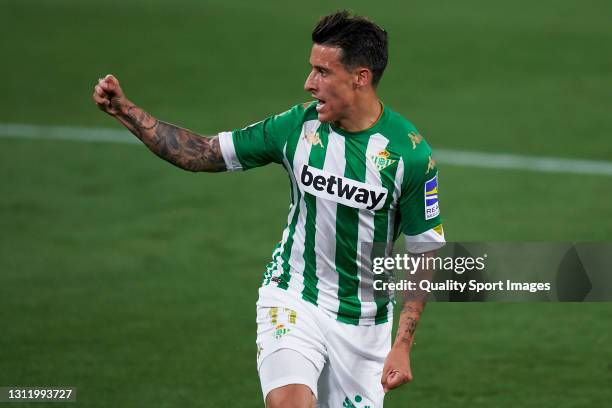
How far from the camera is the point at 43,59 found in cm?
1834

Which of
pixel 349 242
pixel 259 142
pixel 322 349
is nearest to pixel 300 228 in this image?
pixel 349 242

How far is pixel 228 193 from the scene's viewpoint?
43.2 ft

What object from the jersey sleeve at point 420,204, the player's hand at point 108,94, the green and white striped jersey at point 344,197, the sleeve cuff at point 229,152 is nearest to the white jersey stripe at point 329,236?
the green and white striped jersey at point 344,197

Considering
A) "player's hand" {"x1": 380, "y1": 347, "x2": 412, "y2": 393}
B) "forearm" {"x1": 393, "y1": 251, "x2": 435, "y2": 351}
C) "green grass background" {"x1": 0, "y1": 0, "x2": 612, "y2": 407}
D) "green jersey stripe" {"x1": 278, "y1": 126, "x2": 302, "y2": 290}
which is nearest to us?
"player's hand" {"x1": 380, "y1": 347, "x2": 412, "y2": 393}

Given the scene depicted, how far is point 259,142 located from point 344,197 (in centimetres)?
55

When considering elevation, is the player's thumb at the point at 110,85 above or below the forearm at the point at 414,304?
above

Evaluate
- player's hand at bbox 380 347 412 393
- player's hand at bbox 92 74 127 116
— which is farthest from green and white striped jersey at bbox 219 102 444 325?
player's hand at bbox 92 74 127 116

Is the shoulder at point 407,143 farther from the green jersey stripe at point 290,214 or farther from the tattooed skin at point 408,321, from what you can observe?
the tattooed skin at point 408,321

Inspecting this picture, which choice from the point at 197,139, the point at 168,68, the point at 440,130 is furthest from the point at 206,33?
the point at 197,139

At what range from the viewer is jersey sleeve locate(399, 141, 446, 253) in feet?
21.8

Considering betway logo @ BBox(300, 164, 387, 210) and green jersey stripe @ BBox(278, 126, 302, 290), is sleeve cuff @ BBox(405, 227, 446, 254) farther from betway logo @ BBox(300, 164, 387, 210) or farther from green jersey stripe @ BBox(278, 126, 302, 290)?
green jersey stripe @ BBox(278, 126, 302, 290)

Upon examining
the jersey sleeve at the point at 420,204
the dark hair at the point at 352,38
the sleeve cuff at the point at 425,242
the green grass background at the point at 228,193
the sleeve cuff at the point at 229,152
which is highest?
the green grass background at the point at 228,193

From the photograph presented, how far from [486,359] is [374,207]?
10.6 feet

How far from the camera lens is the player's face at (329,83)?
659 cm
